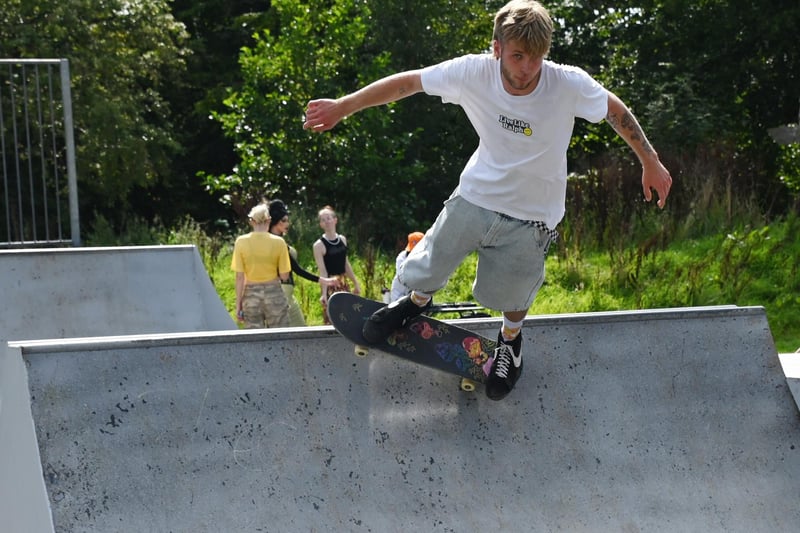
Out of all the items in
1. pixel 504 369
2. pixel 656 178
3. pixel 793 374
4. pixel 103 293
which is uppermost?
pixel 656 178

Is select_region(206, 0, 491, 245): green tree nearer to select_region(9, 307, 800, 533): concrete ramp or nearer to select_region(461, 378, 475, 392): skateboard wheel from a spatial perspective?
select_region(9, 307, 800, 533): concrete ramp

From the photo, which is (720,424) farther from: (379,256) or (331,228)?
(379,256)

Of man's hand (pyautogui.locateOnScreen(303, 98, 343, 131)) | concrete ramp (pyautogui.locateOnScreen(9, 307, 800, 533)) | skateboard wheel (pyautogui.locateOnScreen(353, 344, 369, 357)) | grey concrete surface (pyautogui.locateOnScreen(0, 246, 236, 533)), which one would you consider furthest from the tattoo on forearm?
grey concrete surface (pyautogui.locateOnScreen(0, 246, 236, 533))

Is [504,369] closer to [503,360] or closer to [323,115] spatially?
[503,360]

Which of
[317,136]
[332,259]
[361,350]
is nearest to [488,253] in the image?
[361,350]

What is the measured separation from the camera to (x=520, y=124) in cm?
419

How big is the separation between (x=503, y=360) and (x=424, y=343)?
371mm

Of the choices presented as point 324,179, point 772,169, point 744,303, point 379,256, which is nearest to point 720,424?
point 744,303

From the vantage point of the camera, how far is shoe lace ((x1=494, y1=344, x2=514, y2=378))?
15.0 feet

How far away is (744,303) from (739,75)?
34.1ft

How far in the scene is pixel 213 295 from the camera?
862 cm

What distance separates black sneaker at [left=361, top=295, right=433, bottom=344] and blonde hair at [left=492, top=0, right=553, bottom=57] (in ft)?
4.27

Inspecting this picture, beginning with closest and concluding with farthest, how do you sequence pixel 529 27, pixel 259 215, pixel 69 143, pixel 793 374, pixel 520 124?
pixel 529 27 < pixel 520 124 < pixel 793 374 < pixel 259 215 < pixel 69 143

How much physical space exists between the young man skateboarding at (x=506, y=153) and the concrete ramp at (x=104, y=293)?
437cm
